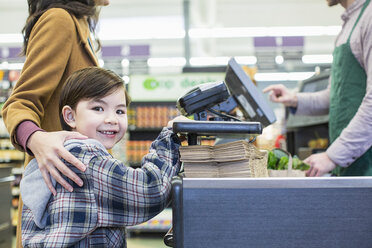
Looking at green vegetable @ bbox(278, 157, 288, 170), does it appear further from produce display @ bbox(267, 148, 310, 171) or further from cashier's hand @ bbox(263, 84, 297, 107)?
cashier's hand @ bbox(263, 84, 297, 107)

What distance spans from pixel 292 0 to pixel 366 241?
31.5 ft

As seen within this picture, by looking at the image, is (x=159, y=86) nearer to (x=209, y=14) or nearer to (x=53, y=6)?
(x=209, y=14)

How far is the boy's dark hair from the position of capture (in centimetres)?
125

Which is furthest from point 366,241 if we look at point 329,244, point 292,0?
point 292,0

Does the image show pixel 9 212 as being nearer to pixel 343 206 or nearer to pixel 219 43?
pixel 343 206

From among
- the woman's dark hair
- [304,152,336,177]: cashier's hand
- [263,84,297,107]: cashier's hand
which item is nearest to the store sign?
[263,84,297,107]: cashier's hand

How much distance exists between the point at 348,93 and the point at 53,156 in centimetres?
148

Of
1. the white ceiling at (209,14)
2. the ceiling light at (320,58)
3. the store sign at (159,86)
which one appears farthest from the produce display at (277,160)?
the ceiling light at (320,58)

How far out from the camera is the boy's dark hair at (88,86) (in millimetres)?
1247

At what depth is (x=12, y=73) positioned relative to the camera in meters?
8.43

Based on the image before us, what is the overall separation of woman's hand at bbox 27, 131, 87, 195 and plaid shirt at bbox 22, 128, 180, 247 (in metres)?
0.03

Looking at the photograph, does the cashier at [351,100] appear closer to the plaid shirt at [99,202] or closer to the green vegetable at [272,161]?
the green vegetable at [272,161]

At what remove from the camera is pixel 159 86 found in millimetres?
5918

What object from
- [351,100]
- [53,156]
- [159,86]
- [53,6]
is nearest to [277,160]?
Result: [351,100]
